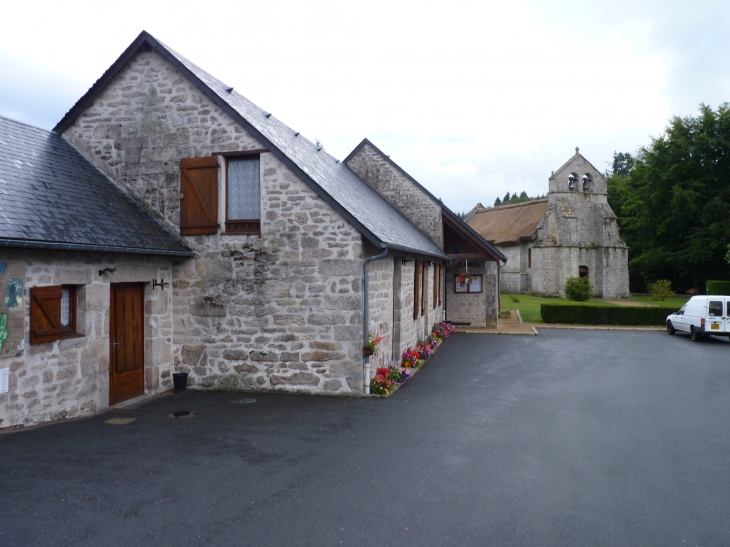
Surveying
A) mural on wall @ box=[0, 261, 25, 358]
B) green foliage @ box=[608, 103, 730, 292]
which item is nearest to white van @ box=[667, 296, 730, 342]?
mural on wall @ box=[0, 261, 25, 358]

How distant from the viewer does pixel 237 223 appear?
9180 mm

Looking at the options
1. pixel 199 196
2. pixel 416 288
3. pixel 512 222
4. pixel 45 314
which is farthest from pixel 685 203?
pixel 45 314

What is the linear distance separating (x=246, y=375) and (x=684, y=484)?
6.67 m

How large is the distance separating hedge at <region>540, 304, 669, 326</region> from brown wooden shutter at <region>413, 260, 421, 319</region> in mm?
10114

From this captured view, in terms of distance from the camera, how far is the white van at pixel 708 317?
52.6 ft

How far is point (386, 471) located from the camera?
5441 mm

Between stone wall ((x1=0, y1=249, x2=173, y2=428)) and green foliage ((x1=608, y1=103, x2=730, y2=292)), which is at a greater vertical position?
green foliage ((x1=608, y1=103, x2=730, y2=292))

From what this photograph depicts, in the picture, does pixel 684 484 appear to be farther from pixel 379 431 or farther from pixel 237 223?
pixel 237 223

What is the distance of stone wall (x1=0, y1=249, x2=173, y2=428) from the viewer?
6.56 metres

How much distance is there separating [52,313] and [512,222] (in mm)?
37006

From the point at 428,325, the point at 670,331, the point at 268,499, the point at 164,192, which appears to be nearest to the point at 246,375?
the point at 164,192

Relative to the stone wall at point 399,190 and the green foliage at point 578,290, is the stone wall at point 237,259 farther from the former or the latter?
the green foliage at point 578,290

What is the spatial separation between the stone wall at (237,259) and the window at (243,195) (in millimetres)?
181

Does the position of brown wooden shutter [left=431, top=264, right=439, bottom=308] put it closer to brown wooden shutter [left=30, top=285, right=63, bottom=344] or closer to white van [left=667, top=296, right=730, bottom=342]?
white van [left=667, top=296, right=730, bottom=342]
